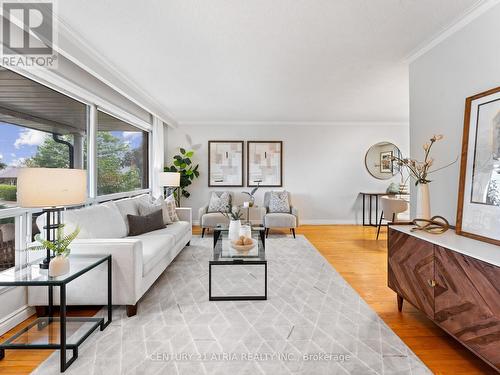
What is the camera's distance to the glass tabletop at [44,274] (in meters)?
1.74

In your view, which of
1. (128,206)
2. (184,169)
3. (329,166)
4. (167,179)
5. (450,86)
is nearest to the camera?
(450,86)

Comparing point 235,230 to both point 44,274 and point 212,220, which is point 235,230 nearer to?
point 44,274

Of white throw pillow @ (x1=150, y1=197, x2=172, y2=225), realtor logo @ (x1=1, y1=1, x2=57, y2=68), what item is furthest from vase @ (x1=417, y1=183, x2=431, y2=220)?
realtor logo @ (x1=1, y1=1, x2=57, y2=68)

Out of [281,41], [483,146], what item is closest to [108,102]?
[281,41]

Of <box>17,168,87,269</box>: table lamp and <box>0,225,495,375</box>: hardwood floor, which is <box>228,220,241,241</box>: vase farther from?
<box>17,168,87,269</box>: table lamp

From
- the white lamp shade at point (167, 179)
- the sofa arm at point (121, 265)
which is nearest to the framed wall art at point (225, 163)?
the white lamp shade at point (167, 179)

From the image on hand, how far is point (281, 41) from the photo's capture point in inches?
103

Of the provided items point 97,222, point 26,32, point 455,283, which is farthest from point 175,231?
point 455,283

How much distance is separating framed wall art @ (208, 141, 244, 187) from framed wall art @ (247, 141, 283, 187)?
0.79 ft

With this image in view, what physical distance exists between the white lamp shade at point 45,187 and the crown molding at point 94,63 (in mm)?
1274

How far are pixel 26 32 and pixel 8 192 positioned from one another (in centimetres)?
141

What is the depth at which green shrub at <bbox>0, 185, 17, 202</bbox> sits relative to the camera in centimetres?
222

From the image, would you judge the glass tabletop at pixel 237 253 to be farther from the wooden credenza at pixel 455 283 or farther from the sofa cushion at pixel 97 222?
the wooden credenza at pixel 455 283

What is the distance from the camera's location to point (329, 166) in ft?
21.7
